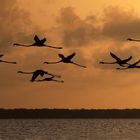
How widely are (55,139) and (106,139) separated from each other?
9037 mm

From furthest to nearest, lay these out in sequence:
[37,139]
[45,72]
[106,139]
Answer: [106,139] < [37,139] < [45,72]

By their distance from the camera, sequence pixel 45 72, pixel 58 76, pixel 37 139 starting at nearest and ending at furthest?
pixel 58 76, pixel 45 72, pixel 37 139

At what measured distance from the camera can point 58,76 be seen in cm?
3086

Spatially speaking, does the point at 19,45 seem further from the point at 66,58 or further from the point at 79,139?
the point at 79,139

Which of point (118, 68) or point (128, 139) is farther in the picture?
point (128, 139)

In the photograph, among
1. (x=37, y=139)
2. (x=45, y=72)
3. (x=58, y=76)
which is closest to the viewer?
(x=58, y=76)

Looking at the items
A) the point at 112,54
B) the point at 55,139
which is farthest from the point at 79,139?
the point at 112,54

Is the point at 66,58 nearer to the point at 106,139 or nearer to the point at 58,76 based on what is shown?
the point at 58,76

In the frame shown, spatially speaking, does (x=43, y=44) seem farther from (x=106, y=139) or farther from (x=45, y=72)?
(x=106, y=139)

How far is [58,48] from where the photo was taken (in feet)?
102

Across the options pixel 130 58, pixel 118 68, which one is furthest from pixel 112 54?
pixel 118 68

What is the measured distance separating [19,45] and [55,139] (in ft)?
271

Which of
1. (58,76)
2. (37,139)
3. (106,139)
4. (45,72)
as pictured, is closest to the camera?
(58,76)

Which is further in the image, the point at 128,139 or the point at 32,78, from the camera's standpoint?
the point at 128,139
